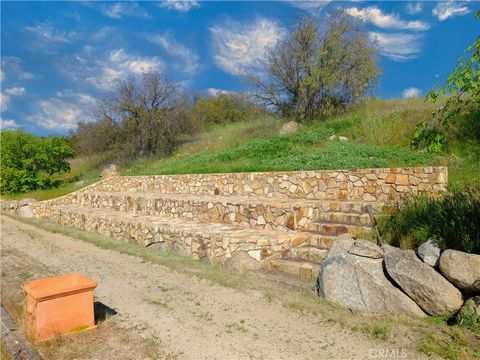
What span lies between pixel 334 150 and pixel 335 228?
5203 millimetres

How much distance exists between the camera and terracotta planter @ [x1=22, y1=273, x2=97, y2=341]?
13.9 feet

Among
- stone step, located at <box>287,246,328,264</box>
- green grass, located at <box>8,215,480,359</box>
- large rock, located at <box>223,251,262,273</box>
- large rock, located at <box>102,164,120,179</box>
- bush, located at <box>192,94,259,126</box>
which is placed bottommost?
green grass, located at <box>8,215,480,359</box>

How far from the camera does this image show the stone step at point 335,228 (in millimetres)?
6703

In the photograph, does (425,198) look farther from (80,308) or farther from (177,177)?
(177,177)

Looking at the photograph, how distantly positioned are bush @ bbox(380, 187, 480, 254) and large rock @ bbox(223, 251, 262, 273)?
7.34 ft

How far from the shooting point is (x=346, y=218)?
285 inches

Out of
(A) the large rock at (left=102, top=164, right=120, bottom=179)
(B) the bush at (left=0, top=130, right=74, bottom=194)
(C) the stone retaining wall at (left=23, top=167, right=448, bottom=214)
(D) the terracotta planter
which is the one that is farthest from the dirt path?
(B) the bush at (left=0, top=130, right=74, bottom=194)

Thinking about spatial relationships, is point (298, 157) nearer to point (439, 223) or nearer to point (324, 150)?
point (324, 150)

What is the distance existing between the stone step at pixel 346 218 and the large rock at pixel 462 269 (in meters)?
2.54

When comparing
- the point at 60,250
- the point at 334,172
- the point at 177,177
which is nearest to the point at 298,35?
the point at 177,177

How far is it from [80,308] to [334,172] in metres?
6.79

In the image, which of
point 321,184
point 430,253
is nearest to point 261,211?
point 321,184

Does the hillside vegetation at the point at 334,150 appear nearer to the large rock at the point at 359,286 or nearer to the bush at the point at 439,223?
the bush at the point at 439,223

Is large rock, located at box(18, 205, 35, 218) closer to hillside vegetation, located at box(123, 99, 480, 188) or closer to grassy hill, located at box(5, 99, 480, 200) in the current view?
grassy hill, located at box(5, 99, 480, 200)
